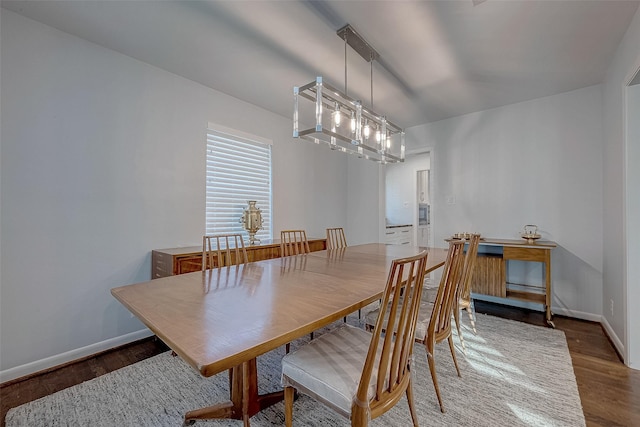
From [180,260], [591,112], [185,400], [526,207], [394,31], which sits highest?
[394,31]

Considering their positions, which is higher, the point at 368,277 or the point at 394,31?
the point at 394,31

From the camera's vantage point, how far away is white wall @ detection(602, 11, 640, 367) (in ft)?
6.56

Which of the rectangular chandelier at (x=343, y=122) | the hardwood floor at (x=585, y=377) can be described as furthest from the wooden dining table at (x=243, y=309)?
the hardwood floor at (x=585, y=377)

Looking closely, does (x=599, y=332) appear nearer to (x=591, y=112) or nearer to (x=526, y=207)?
(x=526, y=207)

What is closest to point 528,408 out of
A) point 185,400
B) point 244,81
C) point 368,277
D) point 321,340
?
point 368,277

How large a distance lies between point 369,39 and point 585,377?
2.96m

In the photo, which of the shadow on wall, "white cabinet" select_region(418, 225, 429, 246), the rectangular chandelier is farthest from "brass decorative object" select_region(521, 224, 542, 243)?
"white cabinet" select_region(418, 225, 429, 246)

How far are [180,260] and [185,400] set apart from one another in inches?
42.8

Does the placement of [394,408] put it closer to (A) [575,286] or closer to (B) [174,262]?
(B) [174,262]

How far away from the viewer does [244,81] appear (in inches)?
113

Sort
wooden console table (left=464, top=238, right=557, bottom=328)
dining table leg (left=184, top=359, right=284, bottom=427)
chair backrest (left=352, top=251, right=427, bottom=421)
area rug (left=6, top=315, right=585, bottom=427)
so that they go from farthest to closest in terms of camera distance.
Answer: wooden console table (left=464, top=238, right=557, bottom=328) → area rug (left=6, top=315, right=585, bottom=427) → dining table leg (left=184, top=359, right=284, bottom=427) → chair backrest (left=352, top=251, right=427, bottom=421)

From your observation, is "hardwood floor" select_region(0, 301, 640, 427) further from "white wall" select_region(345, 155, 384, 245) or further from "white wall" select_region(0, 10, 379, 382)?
"white wall" select_region(345, 155, 384, 245)

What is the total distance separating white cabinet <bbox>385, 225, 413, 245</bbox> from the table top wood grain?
3.42 m

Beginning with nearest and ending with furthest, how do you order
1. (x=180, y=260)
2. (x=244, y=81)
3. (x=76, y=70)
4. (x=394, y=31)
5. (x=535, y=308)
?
(x=394, y=31)
(x=76, y=70)
(x=180, y=260)
(x=244, y=81)
(x=535, y=308)
